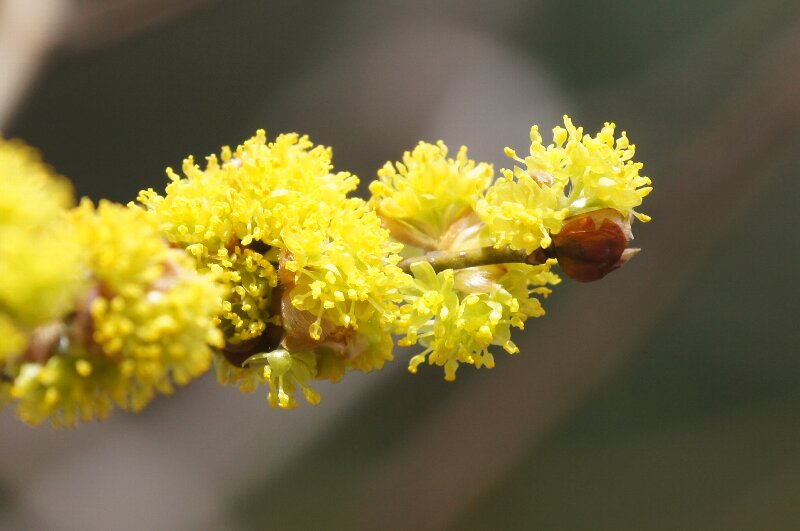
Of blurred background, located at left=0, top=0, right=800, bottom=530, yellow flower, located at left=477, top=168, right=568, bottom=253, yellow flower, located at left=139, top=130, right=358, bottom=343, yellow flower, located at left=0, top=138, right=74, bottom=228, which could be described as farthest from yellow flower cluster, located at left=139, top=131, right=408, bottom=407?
blurred background, located at left=0, top=0, right=800, bottom=530

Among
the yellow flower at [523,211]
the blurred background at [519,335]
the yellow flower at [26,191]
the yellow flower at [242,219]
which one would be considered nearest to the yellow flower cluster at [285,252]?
the yellow flower at [242,219]

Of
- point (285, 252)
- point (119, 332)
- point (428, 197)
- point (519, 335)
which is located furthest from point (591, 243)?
point (519, 335)

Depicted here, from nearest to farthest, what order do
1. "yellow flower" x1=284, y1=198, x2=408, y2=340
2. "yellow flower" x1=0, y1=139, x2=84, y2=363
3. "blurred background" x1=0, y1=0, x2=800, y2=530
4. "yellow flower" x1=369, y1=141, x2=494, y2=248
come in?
"yellow flower" x1=0, y1=139, x2=84, y2=363 < "yellow flower" x1=284, y1=198, x2=408, y2=340 < "yellow flower" x1=369, y1=141, x2=494, y2=248 < "blurred background" x1=0, y1=0, x2=800, y2=530

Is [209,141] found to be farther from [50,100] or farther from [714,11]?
[714,11]

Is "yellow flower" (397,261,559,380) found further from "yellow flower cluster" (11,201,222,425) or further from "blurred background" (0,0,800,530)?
"blurred background" (0,0,800,530)

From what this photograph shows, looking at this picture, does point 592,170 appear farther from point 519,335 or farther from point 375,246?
point 519,335

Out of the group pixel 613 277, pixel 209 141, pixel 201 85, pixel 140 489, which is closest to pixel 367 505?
pixel 140 489

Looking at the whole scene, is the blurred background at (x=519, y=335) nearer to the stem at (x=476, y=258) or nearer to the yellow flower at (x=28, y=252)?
the stem at (x=476, y=258)
